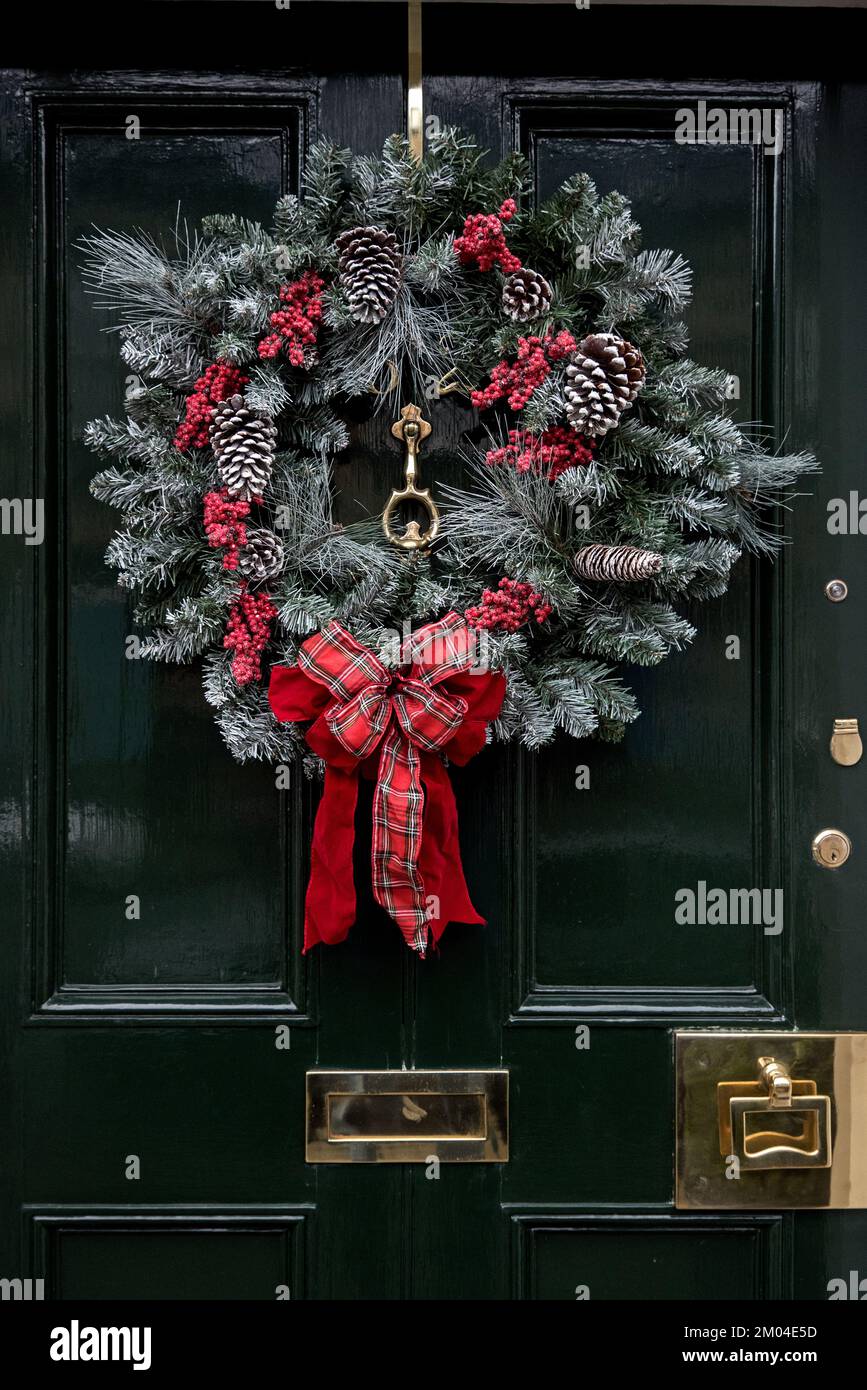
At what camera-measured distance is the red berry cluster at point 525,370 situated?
4.36ft

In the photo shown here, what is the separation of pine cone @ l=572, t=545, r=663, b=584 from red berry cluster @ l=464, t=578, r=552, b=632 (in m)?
0.07

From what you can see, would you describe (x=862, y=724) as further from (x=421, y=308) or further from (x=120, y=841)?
(x=120, y=841)

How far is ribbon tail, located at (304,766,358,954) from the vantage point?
53.4 inches

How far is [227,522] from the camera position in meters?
1.33

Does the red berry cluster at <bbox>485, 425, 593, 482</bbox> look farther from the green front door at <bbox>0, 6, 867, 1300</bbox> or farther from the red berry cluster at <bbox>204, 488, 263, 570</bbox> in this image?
the red berry cluster at <bbox>204, 488, 263, 570</bbox>

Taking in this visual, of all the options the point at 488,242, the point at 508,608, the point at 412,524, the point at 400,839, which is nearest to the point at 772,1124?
the point at 400,839

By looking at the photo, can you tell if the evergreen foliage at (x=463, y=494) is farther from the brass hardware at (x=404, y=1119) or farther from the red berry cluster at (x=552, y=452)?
the brass hardware at (x=404, y=1119)

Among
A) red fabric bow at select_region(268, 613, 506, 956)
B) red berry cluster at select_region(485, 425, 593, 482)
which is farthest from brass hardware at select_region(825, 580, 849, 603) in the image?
red fabric bow at select_region(268, 613, 506, 956)

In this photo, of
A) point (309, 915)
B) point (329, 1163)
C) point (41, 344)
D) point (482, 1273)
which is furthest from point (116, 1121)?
point (41, 344)

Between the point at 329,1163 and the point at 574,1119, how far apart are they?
0.36 m

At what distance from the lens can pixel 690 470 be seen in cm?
134

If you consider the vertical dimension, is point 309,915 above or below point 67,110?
below

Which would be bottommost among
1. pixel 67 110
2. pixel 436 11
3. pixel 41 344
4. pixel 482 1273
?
pixel 482 1273

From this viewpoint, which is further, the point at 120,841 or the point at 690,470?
the point at 120,841
